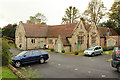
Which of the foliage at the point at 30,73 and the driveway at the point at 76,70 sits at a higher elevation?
the foliage at the point at 30,73

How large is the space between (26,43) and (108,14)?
28600 millimetres

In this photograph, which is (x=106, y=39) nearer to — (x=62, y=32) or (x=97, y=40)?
(x=97, y=40)

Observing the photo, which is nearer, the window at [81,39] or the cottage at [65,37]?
the cottage at [65,37]

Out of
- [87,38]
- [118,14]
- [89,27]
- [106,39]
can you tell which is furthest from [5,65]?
[118,14]

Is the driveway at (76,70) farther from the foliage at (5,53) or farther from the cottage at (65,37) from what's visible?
the cottage at (65,37)

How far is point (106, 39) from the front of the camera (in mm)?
31078

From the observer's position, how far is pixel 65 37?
2492 centimetres

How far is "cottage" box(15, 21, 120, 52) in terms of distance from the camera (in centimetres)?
2408

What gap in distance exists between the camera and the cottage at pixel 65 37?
24078 millimetres

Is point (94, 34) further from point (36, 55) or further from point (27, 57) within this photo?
point (27, 57)

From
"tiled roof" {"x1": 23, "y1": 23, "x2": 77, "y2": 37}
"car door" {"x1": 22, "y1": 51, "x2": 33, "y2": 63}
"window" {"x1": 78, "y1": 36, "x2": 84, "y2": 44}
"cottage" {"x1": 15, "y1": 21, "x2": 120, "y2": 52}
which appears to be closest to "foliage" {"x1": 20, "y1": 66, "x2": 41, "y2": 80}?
"car door" {"x1": 22, "y1": 51, "x2": 33, "y2": 63}

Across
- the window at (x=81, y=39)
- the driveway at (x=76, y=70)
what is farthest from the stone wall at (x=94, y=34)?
the driveway at (x=76, y=70)

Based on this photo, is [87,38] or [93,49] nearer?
[93,49]

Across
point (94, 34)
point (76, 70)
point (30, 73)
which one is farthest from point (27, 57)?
point (94, 34)
